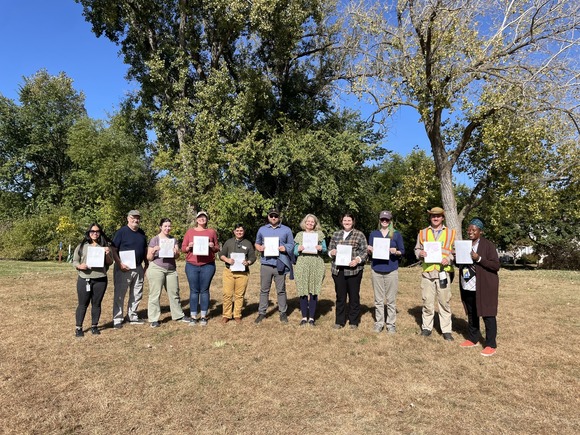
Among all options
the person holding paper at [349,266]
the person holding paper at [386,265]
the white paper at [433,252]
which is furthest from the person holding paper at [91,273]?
the white paper at [433,252]

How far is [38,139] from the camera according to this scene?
34969 mm

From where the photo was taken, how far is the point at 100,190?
30953 millimetres

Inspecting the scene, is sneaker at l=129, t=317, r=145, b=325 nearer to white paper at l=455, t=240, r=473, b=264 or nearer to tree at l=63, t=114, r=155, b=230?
white paper at l=455, t=240, r=473, b=264

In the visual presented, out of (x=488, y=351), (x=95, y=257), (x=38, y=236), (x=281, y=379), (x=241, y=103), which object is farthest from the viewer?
(x=38, y=236)

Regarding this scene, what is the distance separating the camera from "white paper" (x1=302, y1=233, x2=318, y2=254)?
7.07 m

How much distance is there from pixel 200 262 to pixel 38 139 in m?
35.2

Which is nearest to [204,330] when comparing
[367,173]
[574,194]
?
[367,173]

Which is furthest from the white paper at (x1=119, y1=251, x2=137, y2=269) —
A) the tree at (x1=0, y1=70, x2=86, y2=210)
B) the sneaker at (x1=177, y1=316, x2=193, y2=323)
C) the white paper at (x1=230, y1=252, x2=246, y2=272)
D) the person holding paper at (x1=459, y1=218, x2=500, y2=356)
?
the tree at (x1=0, y1=70, x2=86, y2=210)

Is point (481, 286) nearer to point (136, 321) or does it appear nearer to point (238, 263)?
point (238, 263)

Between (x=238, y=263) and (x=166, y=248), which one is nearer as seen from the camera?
(x=166, y=248)

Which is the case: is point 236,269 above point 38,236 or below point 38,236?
above

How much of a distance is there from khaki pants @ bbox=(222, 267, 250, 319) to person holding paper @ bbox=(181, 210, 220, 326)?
33 cm

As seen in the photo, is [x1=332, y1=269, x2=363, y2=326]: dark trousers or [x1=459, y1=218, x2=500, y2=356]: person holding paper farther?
[x1=332, y1=269, x2=363, y2=326]: dark trousers

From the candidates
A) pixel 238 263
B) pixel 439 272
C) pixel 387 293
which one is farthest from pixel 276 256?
pixel 439 272
